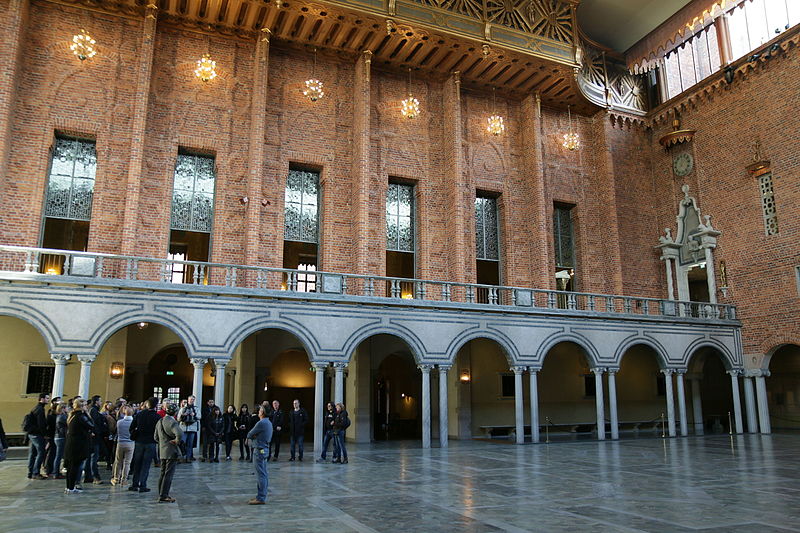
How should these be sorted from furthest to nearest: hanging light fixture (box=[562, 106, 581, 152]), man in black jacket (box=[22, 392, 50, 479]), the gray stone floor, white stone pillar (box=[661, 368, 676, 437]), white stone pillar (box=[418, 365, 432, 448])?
hanging light fixture (box=[562, 106, 581, 152])
white stone pillar (box=[661, 368, 676, 437])
white stone pillar (box=[418, 365, 432, 448])
man in black jacket (box=[22, 392, 50, 479])
the gray stone floor

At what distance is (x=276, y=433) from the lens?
15.3 metres

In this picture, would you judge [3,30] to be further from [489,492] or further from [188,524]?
[489,492]

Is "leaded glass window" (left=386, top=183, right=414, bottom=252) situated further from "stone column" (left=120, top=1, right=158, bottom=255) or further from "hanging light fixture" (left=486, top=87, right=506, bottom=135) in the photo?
"stone column" (left=120, top=1, right=158, bottom=255)

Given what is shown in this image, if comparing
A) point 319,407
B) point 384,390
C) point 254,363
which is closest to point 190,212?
point 254,363

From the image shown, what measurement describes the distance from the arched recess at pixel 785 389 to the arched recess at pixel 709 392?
5.71 ft

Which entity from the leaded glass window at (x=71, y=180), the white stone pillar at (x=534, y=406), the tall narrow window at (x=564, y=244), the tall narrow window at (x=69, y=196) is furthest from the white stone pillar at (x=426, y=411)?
the leaded glass window at (x=71, y=180)

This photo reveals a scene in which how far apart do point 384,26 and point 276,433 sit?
44.5ft

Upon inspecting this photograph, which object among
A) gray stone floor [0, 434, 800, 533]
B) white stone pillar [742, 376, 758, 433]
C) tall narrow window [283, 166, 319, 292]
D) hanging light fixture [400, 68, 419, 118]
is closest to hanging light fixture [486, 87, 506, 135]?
hanging light fixture [400, 68, 419, 118]

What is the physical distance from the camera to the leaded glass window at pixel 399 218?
2286 cm

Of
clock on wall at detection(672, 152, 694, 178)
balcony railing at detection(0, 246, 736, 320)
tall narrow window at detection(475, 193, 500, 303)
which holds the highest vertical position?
clock on wall at detection(672, 152, 694, 178)

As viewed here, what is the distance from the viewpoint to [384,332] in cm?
1805

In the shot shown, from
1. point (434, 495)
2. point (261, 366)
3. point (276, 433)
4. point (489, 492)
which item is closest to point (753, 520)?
point (489, 492)

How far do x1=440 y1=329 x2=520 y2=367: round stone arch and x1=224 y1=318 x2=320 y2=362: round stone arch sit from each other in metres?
4.29

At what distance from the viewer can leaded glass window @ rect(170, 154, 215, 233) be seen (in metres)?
20.1
